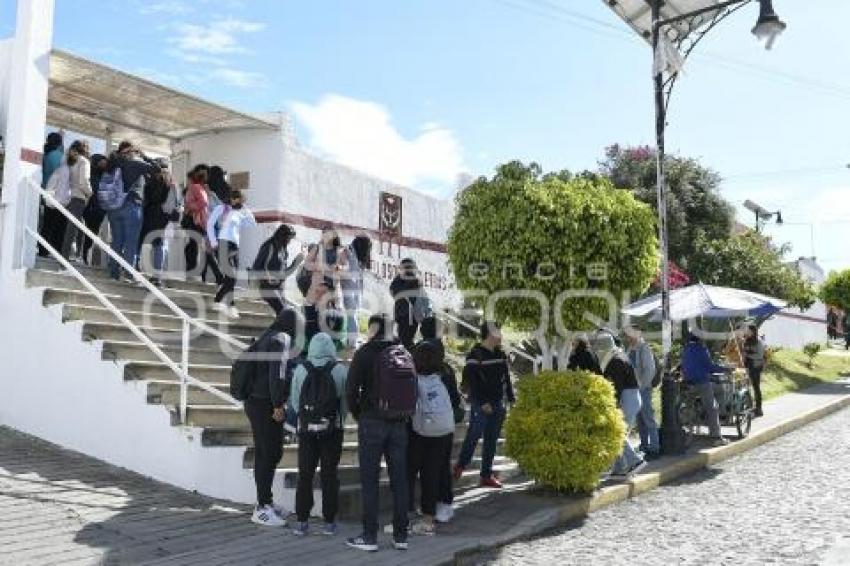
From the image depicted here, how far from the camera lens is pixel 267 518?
21.0 ft

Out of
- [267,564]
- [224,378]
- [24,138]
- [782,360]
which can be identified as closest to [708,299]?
[224,378]

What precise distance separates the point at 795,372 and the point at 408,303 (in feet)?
53.9

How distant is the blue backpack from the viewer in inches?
380

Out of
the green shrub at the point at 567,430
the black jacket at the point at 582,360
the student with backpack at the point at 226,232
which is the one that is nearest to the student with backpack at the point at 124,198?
the student with backpack at the point at 226,232

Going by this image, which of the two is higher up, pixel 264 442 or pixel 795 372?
pixel 795 372

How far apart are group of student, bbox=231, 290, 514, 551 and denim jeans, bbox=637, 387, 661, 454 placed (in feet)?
13.6

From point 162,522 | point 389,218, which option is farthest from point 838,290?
point 162,522

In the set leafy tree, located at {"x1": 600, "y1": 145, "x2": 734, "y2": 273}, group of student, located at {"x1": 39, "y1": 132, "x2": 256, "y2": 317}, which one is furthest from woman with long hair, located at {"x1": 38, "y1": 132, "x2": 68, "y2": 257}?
leafy tree, located at {"x1": 600, "y1": 145, "x2": 734, "y2": 273}

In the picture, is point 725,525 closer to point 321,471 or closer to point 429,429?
point 429,429

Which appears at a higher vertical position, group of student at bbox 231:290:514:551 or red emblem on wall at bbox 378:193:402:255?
red emblem on wall at bbox 378:193:402:255

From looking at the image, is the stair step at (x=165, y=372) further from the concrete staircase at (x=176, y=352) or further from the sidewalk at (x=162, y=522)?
the sidewalk at (x=162, y=522)

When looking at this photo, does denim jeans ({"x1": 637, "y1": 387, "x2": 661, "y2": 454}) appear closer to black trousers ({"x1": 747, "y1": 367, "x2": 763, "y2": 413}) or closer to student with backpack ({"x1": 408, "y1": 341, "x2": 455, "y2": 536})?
student with backpack ({"x1": 408, "y1": 341, "x2": 455, "y2": 536})

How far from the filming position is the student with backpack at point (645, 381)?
398 inches

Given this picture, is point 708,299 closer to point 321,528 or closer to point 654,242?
point 654,242
